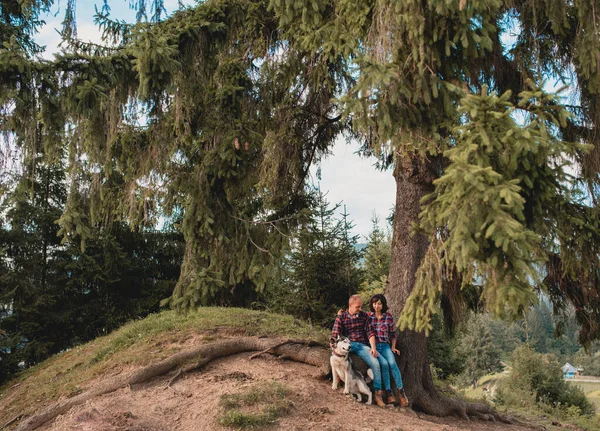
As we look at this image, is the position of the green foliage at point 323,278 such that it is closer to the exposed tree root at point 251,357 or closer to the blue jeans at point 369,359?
the exposed tree root at point 251,357

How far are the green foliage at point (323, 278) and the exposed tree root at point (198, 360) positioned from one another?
3.11 m

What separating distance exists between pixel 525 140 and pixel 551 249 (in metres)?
2.01

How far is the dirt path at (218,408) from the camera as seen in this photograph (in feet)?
21.5

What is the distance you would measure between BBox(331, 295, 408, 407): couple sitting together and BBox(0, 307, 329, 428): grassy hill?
188 cm

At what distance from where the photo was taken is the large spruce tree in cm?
499

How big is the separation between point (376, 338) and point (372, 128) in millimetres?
2849

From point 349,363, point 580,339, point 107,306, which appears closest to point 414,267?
point 349,363

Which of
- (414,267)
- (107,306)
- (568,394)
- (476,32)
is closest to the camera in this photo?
(476,32)

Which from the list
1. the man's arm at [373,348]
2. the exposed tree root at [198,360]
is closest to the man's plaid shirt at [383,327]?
the man's arm at [373,348]

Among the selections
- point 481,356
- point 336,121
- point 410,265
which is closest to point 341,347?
point 410,265

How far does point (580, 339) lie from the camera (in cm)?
894

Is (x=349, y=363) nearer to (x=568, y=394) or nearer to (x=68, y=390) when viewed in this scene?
(x=68, y=390)

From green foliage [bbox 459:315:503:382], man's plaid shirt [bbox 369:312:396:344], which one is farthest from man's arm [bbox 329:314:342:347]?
green foliage [bbox 459:315:503:382]

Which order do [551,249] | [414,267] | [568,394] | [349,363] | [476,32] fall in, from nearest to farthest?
[476,32], [551,249], [349,363], [414,267], [568,394]
